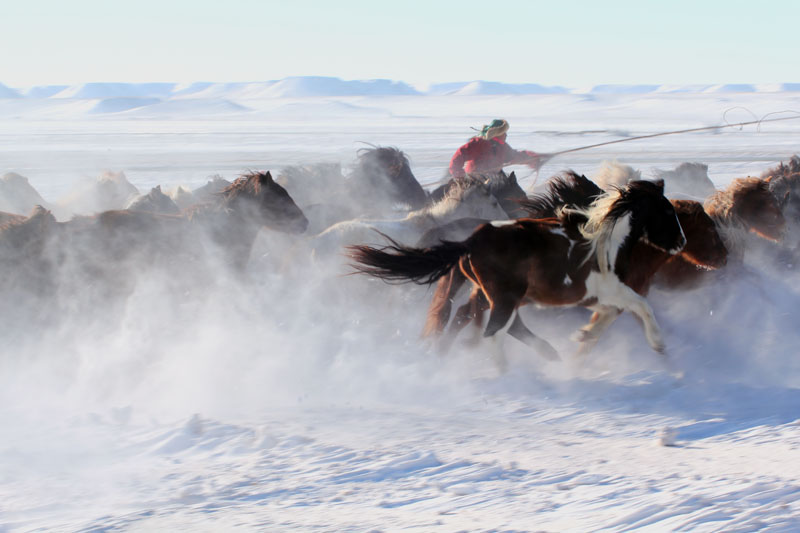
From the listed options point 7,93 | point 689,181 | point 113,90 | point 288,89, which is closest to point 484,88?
point 288,89

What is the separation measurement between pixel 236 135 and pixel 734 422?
41.6m

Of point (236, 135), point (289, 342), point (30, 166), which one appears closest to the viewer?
point (289, 342)

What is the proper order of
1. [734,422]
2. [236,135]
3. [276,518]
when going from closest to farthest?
[276,518] < [734,422] < [236,135]

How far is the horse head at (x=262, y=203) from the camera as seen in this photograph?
6758 millimetres

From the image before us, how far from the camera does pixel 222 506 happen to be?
355 centimetres

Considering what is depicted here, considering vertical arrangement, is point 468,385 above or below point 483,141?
below

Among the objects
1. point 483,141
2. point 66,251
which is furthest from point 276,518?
point 483,141

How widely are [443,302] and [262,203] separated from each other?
6.06 ft

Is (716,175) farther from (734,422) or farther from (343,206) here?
(734,422)

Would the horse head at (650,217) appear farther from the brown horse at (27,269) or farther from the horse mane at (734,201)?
the brown horse at (27,269)

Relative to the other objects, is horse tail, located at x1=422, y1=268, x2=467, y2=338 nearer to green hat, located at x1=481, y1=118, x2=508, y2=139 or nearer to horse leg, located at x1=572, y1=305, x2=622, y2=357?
horse leg, located at x1=572, y1=305, x2=622, y2=357

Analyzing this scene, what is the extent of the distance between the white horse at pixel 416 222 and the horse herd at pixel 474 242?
0.04 feet

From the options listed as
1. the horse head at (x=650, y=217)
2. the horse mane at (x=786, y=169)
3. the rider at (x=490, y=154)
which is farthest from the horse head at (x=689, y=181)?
the horse head at (x=650, y=217)

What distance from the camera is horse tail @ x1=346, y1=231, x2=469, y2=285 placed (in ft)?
17.4
